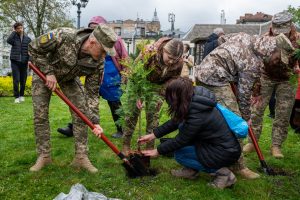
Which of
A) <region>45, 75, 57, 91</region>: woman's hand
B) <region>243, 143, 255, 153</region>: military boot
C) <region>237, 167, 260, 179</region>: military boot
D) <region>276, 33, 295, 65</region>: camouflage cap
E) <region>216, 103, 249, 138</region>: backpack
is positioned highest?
<region>276, 33, 295, 65</region>: camouflage cap

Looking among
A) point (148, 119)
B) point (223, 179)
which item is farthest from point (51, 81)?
point (223, 179)

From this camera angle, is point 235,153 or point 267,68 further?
point 267,68

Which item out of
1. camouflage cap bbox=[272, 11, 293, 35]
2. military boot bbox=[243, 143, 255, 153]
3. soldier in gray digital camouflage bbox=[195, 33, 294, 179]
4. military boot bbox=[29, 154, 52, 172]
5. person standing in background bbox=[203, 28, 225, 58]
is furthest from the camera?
person standing in background bbox=[203, 28, 225, 58]

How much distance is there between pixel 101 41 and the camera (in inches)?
178

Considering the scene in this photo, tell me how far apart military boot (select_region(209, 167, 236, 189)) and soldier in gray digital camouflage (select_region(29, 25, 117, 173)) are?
5.06 ft

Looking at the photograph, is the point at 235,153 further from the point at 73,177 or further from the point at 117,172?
the point at 73,177

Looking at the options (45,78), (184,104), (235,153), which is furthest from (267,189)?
(45,78)

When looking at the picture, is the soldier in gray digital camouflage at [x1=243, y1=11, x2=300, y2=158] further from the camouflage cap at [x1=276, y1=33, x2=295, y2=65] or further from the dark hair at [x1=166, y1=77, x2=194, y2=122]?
the dark hair at [x1=166, y1=77, x2=194, y2=122]

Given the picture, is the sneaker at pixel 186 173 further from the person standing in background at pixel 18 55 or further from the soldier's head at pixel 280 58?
the person standing in background at pixel 18 55

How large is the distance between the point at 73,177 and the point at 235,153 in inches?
80.3

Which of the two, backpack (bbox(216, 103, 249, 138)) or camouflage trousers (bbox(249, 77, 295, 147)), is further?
camouflage trousers (bbox(249, 77, 295, 147))

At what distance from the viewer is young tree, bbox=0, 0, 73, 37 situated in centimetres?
3331

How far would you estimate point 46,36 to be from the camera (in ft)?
15.0

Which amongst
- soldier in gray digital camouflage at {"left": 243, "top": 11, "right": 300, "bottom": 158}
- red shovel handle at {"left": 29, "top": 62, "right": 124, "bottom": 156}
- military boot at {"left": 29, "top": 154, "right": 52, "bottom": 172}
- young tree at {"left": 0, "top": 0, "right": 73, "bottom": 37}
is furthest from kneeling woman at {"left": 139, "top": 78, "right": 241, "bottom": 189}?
young tree at {"left": 0, "top": 0, "right": 73, "bottom": 37}
